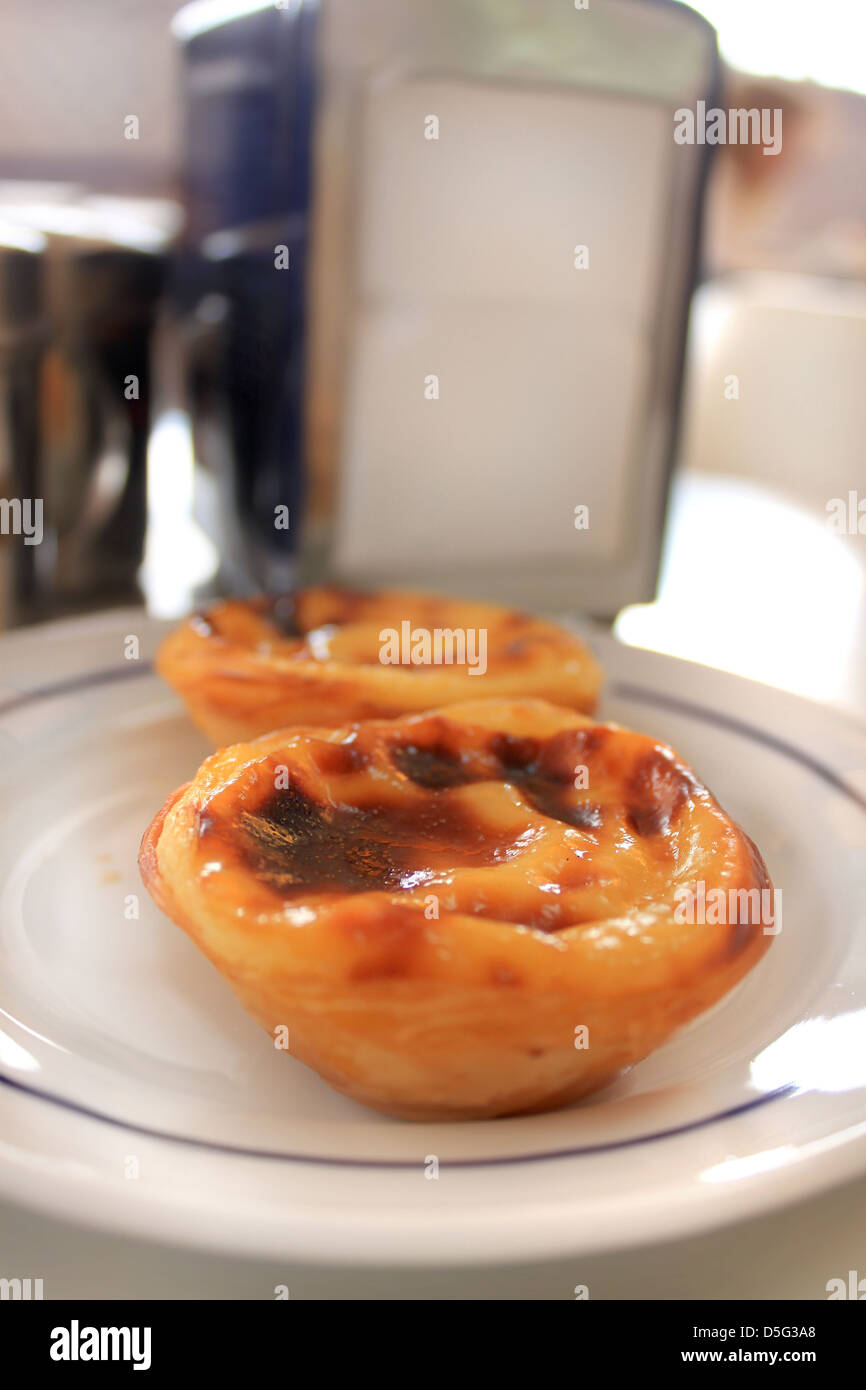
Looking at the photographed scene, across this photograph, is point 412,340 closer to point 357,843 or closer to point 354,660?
point 354,660

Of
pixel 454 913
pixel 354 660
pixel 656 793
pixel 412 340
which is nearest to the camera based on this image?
pixel 454 913

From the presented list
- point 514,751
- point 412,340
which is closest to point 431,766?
point 514,751

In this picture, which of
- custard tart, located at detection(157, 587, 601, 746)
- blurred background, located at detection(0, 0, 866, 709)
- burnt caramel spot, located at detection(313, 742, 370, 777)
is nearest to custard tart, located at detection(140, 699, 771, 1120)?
burnt caramel spot, located at detection(313, 742, 370, 777)

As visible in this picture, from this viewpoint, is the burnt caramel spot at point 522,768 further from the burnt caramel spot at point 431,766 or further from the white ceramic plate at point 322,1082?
the white ceramic plate at point 322,1082

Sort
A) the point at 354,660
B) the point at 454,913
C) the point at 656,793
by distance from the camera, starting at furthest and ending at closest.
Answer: the point at 354,660 < the point at 656,793 < the point at 454,913

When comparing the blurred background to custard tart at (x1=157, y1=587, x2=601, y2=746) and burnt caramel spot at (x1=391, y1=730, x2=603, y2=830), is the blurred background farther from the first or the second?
burnt caramel spot at (x1=391, y1=730, x2=603, y2=830)
